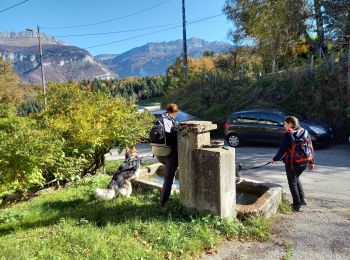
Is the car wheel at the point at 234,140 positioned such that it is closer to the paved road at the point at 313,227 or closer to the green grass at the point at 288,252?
the paved road at the point at 313,227

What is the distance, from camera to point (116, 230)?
5043 millimetres

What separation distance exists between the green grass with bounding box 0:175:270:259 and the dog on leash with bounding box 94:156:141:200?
16cm

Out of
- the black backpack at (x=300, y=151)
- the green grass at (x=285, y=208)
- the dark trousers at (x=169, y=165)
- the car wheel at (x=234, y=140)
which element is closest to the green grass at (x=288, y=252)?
the green grass at (x=285, y=208)

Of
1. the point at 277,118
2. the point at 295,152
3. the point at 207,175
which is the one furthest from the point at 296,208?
the point at 277,118

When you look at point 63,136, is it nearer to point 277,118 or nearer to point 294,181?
point 294,181

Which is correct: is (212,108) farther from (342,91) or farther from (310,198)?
(310,198)

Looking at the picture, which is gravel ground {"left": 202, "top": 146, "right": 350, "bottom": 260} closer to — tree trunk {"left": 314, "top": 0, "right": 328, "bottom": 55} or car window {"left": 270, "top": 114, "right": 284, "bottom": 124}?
car window {"left": 270, "top": 114, "right": 284, "bottom": 124}

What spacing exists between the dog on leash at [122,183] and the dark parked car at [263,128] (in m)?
8.37

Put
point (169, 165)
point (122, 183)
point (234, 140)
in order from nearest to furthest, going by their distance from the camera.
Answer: point (169, 165), point (122, 183), point (234, 140)

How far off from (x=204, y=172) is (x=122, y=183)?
93.4 inches

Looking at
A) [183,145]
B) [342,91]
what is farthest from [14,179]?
[342,91]

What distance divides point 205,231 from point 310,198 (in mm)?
3355

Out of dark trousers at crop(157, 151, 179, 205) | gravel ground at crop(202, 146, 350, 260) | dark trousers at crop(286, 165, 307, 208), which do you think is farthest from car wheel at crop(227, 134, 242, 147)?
dark trousers at crop(157, 151, 179, 205)

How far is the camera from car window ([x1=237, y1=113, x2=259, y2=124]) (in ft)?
50.2
